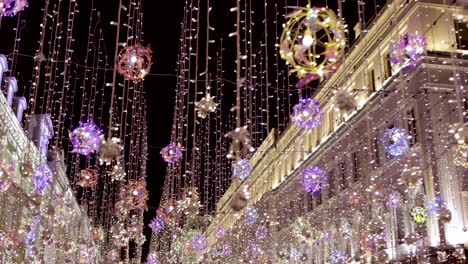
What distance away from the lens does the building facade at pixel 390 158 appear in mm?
16969

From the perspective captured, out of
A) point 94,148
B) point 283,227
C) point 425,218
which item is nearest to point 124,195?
point 94,148

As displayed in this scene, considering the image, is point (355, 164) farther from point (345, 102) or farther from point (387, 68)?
point (345, 102)

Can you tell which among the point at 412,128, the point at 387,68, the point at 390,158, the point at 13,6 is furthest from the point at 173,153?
the point at 387,68

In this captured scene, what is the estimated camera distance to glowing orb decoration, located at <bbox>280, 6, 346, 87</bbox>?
762 cm

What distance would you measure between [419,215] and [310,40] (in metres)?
12.1

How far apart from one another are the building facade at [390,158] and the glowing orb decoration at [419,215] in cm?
8

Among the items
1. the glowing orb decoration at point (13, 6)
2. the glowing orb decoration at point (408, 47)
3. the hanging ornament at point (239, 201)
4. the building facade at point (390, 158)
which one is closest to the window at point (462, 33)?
the building facade at point (390, 158)

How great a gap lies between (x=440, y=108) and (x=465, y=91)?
207cm

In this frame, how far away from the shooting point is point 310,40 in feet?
24.1

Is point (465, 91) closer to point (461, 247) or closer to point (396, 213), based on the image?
point (461, 247)

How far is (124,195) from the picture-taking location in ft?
57.2

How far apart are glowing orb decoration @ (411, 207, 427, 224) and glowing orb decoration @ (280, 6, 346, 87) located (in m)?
11.1

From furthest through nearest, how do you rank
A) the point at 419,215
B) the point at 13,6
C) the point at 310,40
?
the point at 419,215, the point at 13,6, the point at 310,40

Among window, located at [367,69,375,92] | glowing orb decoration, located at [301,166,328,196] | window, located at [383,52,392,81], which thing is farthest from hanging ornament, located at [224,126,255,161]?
window, located at [367,69,375,92]
